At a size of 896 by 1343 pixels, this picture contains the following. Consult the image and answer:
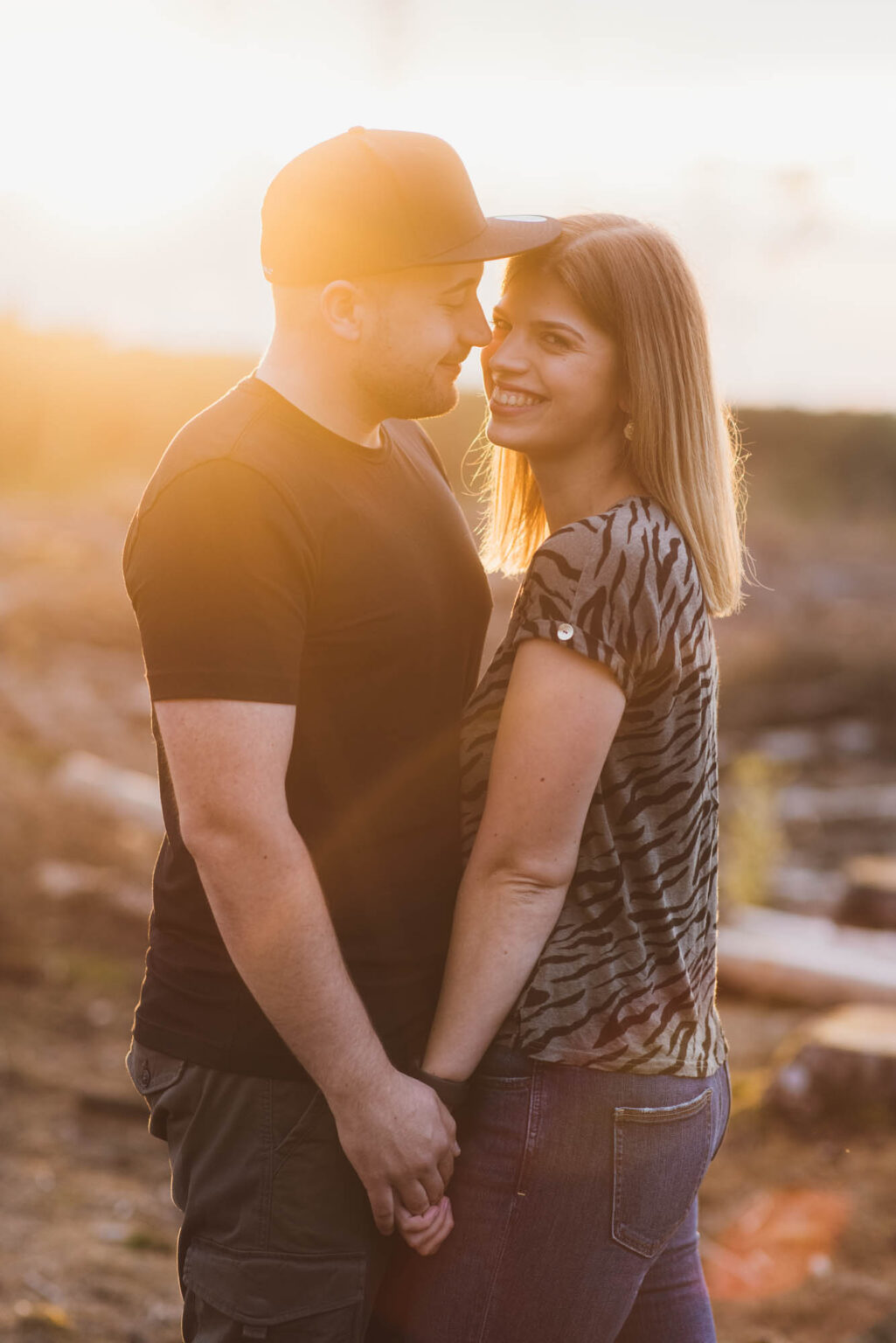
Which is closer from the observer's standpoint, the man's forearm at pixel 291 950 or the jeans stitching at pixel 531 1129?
the man's forearm at pixel 291 950

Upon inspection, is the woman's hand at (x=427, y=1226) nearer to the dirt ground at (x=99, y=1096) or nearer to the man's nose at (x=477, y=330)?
the man's nose at (x=477, y=330)

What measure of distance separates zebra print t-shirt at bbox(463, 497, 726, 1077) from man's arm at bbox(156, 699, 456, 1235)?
22cm

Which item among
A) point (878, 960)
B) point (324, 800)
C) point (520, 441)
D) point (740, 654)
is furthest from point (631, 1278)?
point (740, 654)

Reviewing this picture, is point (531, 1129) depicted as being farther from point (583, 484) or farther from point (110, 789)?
point (110, 789)

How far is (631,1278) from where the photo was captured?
1.88 meters

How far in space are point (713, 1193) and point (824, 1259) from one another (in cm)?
55

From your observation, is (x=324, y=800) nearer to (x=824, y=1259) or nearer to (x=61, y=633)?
(x=824, y=1259)

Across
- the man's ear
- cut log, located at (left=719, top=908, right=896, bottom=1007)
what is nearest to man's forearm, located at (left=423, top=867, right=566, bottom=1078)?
the man's ear

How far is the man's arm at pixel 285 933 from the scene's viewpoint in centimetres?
166

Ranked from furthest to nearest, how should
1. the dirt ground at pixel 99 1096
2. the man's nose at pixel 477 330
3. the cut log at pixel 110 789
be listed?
the cut log at pixel 110 789 → the dirt ground at pixel 99 1096 → the man's nose at pixel 477 330

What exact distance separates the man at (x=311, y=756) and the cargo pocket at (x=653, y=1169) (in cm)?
26

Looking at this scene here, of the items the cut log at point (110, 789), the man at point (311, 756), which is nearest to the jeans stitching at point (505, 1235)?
the man at point (311, 756)

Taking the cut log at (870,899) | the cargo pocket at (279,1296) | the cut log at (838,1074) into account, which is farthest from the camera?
the cut log at (870,899)

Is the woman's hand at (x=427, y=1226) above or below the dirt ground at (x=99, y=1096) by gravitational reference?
above
